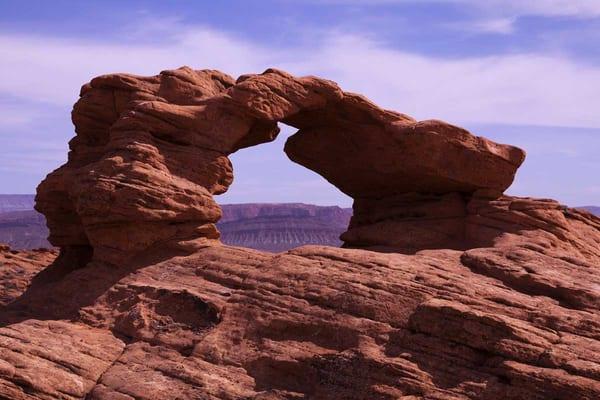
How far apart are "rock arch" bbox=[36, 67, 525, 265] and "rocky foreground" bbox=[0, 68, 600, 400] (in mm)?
60

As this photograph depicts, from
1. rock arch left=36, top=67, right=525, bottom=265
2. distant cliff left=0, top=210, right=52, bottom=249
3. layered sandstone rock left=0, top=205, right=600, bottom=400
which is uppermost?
rock arch left=36, top=67, right=525, bottom=265

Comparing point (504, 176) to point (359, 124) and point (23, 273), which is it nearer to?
point (359, 124)

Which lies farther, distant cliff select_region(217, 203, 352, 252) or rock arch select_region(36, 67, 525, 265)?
distant cliff select_region(217, 203, 352, 252)

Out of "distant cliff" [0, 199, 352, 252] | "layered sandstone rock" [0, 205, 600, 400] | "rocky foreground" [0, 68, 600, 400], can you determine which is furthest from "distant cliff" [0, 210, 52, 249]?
"layered sandstone rock" [0, 205, 600, 400]

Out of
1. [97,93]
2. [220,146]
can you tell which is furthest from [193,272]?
[97,93]

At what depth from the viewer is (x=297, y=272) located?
787 inches

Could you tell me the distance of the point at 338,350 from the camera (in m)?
18.1

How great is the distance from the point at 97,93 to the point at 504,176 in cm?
1281

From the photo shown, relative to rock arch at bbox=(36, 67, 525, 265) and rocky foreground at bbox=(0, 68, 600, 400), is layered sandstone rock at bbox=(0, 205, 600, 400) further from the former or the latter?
rock arch at bbox=(36, 67, 525, 265)

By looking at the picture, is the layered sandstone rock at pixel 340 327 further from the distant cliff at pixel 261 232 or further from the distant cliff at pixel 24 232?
the distant cliff at pixel 24 232

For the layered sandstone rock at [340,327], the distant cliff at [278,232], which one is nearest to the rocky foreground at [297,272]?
the layered sandstone rock at [340,327]

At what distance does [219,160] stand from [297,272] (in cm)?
477

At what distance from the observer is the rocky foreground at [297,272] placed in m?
17.4

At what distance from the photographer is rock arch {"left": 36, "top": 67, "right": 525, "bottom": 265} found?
72.7 ft
